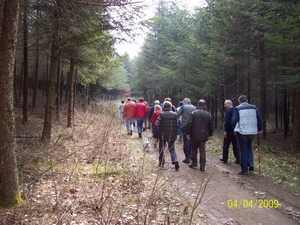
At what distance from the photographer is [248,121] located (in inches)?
277

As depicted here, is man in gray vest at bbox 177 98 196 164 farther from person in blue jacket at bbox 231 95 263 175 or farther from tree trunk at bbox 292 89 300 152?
tree trunk at bbox 292 89 300 152

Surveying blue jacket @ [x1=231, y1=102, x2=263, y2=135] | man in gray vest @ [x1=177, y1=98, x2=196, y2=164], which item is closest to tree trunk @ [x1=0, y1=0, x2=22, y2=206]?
man in gray vest @ [x1=177, y1=98, x2=196, y2=164]

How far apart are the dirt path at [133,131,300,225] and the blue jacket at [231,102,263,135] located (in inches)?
55.6

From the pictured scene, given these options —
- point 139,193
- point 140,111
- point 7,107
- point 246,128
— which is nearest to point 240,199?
point 246,128

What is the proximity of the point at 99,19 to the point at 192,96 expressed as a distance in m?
15.7

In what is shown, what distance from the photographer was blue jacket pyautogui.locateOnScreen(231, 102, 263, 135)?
23.0 ft

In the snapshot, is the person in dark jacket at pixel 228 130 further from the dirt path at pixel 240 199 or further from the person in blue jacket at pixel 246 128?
the dirt path at pixel 240 199

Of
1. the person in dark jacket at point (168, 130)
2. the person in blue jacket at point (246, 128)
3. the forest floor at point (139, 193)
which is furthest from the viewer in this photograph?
the person in dark jacket at point (168, 130)

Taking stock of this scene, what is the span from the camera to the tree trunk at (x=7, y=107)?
3.64 meters
